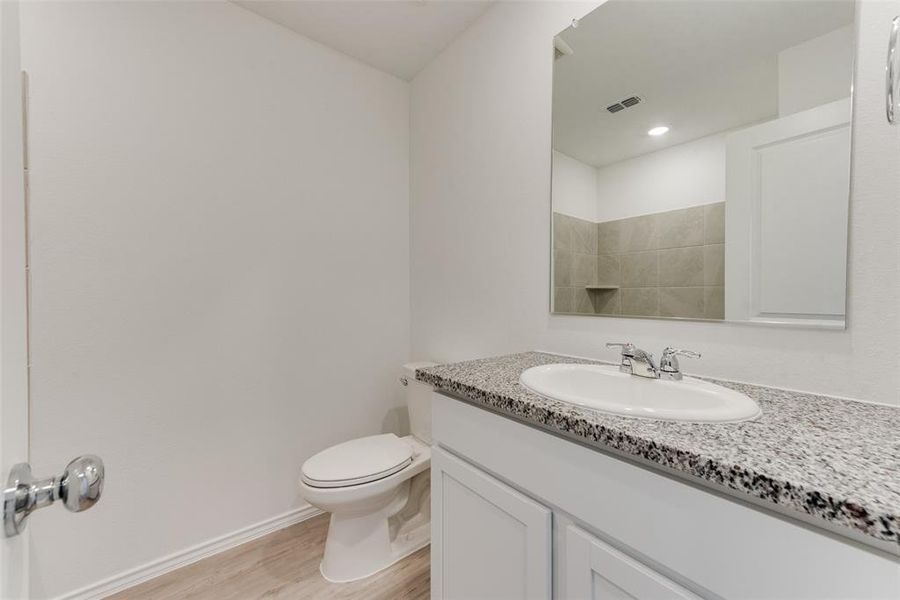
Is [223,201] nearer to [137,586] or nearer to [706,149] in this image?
[137,586]

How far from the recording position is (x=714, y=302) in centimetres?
98

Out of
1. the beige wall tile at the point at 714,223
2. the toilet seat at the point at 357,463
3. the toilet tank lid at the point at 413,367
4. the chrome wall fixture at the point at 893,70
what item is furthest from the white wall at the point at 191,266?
the chrome wall fixture at the point at 893,70

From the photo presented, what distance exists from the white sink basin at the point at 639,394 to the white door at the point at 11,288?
2.67ft

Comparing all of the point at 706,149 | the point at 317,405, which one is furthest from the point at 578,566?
the point at 317,405

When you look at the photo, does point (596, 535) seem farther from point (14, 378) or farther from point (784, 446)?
point (14, 378)

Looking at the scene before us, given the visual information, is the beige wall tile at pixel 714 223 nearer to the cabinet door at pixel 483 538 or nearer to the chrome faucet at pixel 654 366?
the chrome faucet at pixel 654 366

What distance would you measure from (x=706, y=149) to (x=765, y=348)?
0.56m

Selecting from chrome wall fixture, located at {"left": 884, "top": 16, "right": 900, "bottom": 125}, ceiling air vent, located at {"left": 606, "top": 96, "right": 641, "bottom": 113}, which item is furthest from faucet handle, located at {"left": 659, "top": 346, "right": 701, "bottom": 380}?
ceiling air vent, located at {"left": 606, "top": 96, "right": 641, "bottom": 113}

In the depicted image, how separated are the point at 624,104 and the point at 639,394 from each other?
3.03 ft

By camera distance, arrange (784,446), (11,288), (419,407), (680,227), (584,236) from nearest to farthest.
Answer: (11,288) → (784,446) → (680,227) → (584,236) → (419,407)

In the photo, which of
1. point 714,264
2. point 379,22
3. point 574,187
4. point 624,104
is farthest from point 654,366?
point 379,22

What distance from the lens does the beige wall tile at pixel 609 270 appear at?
1.20 m

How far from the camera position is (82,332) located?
129cm

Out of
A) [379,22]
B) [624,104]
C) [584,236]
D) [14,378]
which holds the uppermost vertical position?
[379,22]
